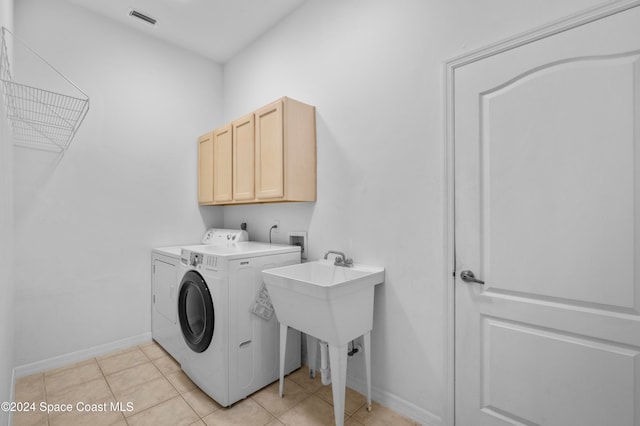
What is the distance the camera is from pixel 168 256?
2443 millimetres

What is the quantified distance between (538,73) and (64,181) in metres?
3.23

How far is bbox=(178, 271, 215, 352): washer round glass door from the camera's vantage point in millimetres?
1861

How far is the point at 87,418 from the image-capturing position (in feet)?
5.58

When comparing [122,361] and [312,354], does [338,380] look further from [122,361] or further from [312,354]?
[122,361]

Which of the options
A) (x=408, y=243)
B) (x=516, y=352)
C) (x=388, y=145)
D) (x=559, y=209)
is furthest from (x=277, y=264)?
(x=559, y=209)

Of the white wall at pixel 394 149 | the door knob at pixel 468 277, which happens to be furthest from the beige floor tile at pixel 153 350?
the door knob at pixel 468 277

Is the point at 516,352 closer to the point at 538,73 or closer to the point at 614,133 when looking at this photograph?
the point at 614,133

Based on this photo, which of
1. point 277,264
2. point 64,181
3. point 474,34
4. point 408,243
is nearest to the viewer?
point 474,34

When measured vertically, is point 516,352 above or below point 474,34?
below

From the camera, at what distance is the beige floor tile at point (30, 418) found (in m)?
1.64

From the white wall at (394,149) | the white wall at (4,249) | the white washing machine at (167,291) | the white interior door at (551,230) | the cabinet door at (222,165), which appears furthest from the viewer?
the cabinet door at (222,165)

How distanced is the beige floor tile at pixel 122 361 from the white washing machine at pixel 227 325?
533mm

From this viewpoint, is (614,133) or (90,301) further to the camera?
(90,301)

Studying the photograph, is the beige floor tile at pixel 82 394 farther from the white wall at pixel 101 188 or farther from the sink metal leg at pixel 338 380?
the sink metal leg at pixel 338 380
